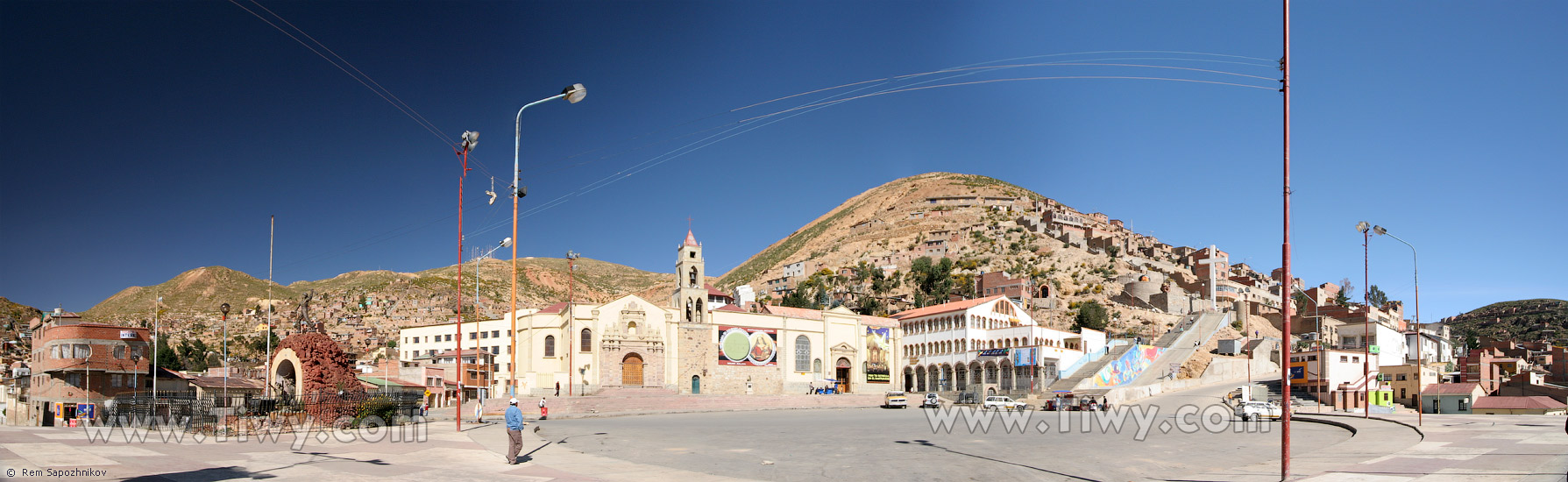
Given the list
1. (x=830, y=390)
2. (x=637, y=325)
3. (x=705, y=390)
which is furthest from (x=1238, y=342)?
(x=637, y=325)

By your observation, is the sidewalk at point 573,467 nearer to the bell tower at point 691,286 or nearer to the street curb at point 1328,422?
the street curb at point 1328,422

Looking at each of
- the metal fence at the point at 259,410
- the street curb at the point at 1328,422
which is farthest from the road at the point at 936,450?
the metal fence at the point at 259,410

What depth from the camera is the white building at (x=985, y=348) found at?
73.4 m

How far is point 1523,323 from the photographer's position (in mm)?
175000

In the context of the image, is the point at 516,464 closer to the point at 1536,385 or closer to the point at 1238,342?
the point at 1536,385

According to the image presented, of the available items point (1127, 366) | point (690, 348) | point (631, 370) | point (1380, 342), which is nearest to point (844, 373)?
point (690, 348)

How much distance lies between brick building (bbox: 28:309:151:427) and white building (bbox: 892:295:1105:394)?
5508 centimetres

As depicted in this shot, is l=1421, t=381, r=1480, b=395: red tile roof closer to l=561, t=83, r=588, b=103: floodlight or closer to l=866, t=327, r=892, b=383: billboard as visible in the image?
l=866, t=327, r=892, b=383: billboard

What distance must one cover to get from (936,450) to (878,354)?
59.8 meters

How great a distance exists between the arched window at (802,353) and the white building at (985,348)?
41.5 ft

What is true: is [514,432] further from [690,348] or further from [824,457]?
[690,348]

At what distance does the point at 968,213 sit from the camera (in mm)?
179500

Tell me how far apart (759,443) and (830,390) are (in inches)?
1962

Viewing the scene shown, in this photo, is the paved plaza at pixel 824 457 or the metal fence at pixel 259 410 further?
the metal fence at pixel 259 410
